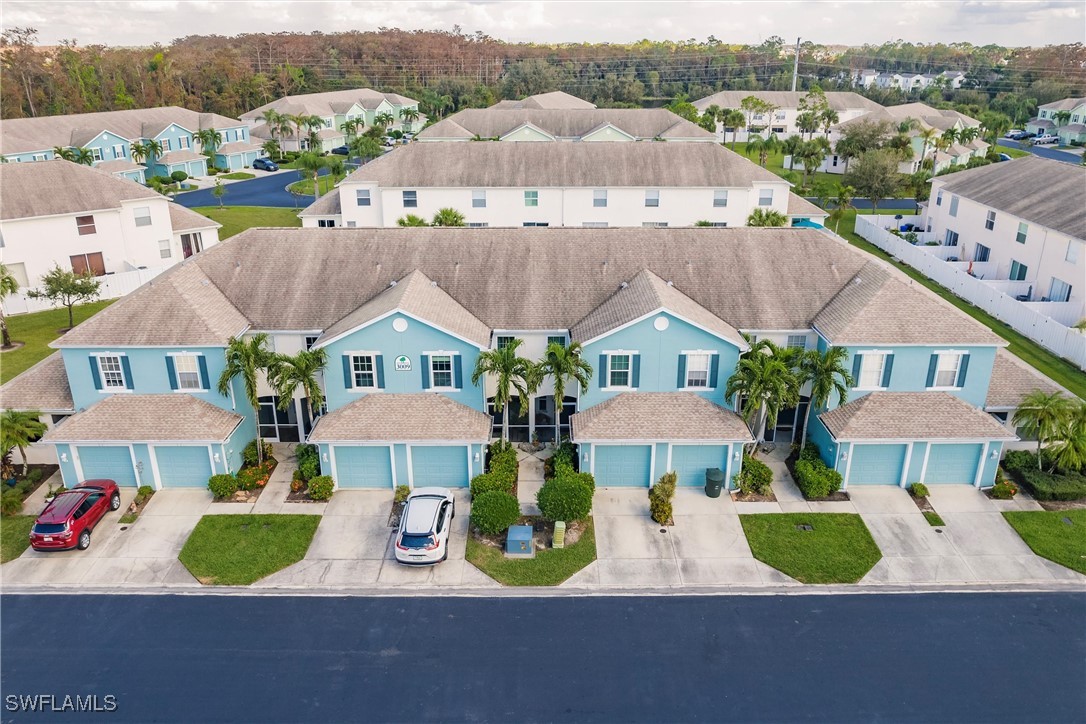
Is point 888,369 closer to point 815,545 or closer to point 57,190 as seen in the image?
point 815,545

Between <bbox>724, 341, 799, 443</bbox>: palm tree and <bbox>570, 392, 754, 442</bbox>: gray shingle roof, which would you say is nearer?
<bbox>724, 341, 799, 443</bbox>: palm tree

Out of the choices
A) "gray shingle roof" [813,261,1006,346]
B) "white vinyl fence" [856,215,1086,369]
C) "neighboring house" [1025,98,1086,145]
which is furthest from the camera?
"neighboring house" [1025,98,1086,145]

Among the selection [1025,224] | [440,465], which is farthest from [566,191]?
[440,465]

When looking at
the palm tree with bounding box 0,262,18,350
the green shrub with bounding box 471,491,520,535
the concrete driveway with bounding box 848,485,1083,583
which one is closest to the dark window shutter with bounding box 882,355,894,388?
the concrete driveway with bounding box 848,485,1083,583

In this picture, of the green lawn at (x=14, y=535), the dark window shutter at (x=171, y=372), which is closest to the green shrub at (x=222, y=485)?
the dark window shutter at (x=171, y=372)

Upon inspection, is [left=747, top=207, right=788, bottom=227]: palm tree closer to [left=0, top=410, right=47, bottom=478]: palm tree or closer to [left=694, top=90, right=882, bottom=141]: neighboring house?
[left=0, top=410, right=47, bottom=478]: palm tree

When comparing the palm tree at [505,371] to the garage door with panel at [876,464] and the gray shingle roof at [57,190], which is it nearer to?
the garage door with panel at [876,464]
